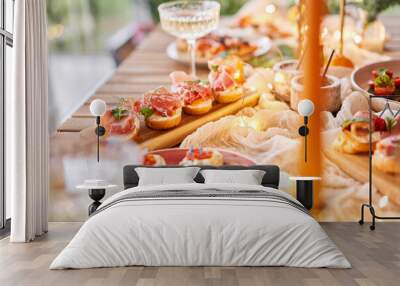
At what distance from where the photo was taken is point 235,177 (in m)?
6.92

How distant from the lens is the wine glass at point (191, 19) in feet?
25.4

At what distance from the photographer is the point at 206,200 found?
A: 525 cm

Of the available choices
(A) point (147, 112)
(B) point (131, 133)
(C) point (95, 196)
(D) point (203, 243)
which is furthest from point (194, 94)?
(D) point (203, 243)

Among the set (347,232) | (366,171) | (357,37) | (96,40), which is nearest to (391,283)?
(347,232)

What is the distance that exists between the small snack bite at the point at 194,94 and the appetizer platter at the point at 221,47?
254 millimetres

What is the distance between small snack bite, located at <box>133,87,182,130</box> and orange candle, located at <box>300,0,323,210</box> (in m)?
1.43

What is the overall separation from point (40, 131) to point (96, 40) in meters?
1.85

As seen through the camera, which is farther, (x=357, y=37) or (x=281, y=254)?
(x=357, y=37)

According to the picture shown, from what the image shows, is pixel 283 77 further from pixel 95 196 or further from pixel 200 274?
pixel 200 274

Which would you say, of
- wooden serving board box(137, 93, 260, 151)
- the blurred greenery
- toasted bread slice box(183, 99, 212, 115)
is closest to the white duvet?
wooden serving board box(137, 93, 260, 151)

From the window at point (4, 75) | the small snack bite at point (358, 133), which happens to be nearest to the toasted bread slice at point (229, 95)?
the small snack bite at point (358, 133)

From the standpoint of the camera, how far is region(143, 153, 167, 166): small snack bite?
24.6 feet

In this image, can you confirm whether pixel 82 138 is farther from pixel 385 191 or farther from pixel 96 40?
pixel 385 191

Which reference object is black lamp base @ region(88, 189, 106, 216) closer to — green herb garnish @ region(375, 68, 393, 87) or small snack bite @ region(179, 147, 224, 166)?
small snack bite @ region(179, 147, 224, 166)
